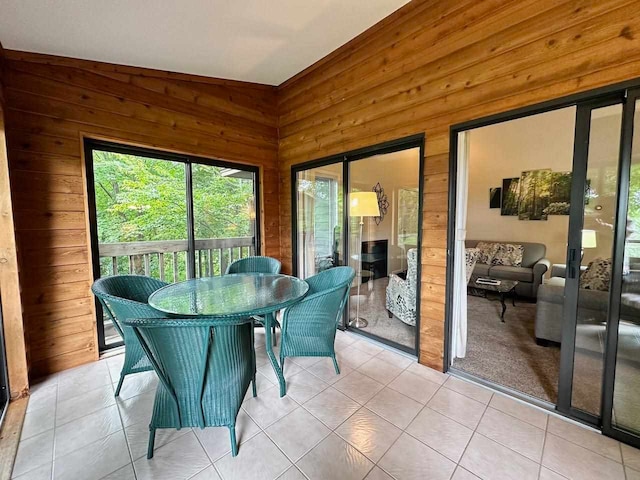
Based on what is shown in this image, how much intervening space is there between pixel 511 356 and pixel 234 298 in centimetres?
265

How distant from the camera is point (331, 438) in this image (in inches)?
65.5

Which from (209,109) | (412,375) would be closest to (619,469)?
(412,375)

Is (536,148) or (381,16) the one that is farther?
(536,148)

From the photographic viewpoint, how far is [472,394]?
6.86ft

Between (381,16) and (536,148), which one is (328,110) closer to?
(381,16)

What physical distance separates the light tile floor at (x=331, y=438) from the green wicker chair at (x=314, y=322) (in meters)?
→ 0.29

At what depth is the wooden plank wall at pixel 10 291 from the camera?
197 centimetres

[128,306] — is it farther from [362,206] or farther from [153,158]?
[362,206]

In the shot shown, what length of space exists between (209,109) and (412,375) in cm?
362

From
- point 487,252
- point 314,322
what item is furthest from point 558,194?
point 314,322

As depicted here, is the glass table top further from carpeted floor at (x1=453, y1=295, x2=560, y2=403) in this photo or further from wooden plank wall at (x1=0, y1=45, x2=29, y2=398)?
carpeted floor at (x1=453, y1=295, x2=560, y2=403)

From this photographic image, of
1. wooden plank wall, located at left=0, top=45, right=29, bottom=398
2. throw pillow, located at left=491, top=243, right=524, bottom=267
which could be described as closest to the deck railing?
wooden plank wall, located at left=0, top=45, right=29, bottom=398

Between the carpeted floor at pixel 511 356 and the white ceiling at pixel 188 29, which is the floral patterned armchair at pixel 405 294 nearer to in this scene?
the carpeted floor at pixel 511 356

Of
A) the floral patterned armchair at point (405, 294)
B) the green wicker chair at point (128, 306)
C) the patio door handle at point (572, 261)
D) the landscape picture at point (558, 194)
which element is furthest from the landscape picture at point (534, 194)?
the green wicker chair at point (128, 306)
